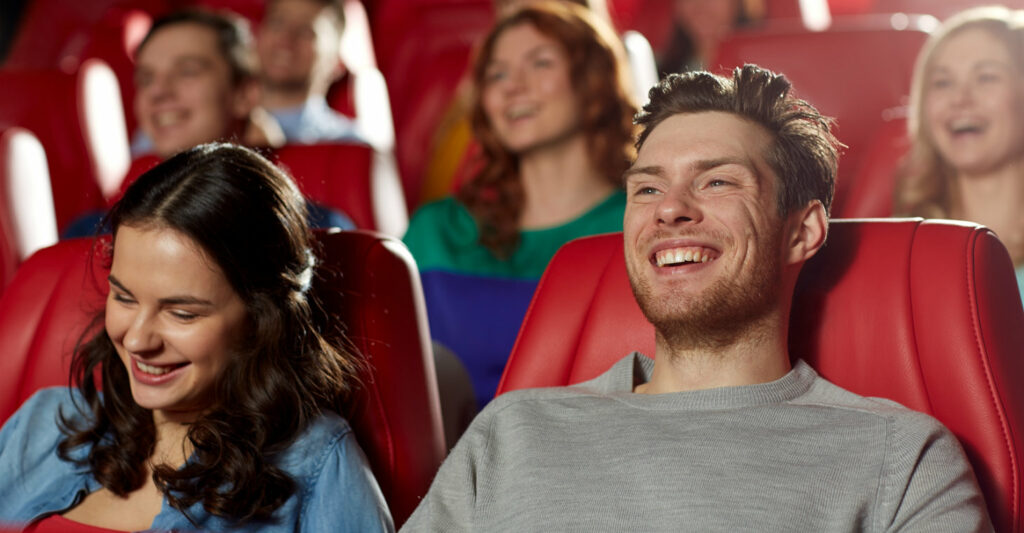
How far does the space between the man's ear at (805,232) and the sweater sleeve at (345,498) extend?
52 centimetres

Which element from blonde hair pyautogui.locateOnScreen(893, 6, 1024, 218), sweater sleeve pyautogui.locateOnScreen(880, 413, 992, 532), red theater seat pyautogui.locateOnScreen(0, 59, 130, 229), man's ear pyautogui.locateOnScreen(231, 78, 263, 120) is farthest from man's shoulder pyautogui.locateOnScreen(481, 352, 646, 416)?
red theater seat pyautogui.locateOnScreen(0, 59, 130, 229)

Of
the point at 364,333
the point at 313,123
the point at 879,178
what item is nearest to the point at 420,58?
the point at 313,123

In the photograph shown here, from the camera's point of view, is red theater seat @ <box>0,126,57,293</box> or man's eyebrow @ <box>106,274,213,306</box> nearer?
man's eyebrow @ <box>106,274,213,306</box>

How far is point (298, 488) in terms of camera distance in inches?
51.0

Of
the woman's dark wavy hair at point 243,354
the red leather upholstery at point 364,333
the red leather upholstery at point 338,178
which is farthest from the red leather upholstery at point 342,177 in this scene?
the woman's dark wavy hair at point 243,354

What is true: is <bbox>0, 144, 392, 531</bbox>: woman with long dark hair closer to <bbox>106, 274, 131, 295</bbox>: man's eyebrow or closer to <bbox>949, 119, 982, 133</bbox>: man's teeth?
<bbox>106, 274, 131, 295</bbox>: man's eyebrow

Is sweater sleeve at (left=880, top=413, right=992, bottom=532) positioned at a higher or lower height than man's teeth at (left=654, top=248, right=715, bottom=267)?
lower

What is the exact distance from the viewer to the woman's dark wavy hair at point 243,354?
129 cm

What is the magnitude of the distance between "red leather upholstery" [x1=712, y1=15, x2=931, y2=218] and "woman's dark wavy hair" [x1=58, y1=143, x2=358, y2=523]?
4.82 ft

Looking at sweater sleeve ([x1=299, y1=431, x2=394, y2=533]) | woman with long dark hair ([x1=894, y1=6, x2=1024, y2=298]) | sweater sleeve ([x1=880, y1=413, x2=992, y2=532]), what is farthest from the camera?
woman with long dark hair ([x1=894, y1=6, x2=1024, y2=298])

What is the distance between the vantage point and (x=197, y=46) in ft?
8.89

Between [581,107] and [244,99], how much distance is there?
853 millimetres

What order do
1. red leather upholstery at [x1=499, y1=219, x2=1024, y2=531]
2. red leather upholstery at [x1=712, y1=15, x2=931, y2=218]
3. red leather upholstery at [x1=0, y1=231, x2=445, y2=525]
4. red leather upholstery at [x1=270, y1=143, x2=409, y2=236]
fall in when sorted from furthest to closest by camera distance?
red leather upholstery at [x1=712, y1=15, x2=931, y2=218] → red leather upholstery at [x1=270, y1=143, x2=409, y2=236] → red leather upholstery at [x1=0, y1=231, x2=445, y2=525] → red leather upholstery at [x1=499, y1=219, x2=1024, y2=531]

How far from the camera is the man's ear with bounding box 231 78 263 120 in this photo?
2.74 m
